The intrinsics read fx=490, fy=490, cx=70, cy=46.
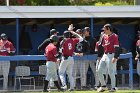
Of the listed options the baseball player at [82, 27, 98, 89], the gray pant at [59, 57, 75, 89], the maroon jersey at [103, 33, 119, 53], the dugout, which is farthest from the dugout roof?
the maroon jersey at [103, 33, 119, 53]

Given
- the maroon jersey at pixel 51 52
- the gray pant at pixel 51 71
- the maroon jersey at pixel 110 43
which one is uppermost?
the maroon jersey at pixel 110 43

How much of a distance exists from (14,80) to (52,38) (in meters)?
2.11

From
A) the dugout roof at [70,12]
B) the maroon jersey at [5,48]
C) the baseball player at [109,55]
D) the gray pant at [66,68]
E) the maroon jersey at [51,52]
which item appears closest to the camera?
the baseball player at [109,55]

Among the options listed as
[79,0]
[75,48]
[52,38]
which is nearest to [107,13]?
[75,48]

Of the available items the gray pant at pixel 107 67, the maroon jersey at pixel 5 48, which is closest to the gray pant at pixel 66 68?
the gray pant at pixel 107 67

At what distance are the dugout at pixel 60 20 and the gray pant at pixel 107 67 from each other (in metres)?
4.65

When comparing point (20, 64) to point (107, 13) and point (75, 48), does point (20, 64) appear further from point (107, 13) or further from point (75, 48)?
point (107, 13)

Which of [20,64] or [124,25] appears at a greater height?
[124,25]

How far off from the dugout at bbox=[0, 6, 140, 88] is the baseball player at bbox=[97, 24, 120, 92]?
14.6ft

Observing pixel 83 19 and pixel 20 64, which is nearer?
pixel 20 64

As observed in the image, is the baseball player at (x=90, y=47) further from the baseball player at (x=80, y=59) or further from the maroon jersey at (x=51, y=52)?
the maroon jersey at (x=51, y=52)

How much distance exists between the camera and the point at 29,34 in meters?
21.5

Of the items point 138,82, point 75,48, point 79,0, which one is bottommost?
point 138,82

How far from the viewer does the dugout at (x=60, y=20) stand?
18.9 meters
